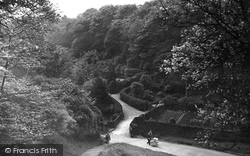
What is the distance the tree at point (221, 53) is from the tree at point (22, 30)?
404 centimetres

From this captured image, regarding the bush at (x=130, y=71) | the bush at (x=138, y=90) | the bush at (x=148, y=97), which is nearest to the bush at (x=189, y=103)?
the bush at (x=148, y=97)

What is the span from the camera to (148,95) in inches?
1305

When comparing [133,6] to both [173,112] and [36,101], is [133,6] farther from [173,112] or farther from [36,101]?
[36,101]

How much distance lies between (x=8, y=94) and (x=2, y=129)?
1092mm

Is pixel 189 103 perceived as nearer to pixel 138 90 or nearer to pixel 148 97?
pixel 148 97

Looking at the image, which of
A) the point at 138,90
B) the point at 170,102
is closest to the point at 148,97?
the point at 138,90

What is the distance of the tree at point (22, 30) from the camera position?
7.01 metres

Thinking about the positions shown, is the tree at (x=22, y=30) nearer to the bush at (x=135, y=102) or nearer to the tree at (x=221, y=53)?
the tree at (x=221, y=53)

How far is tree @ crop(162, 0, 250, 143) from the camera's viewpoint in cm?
441

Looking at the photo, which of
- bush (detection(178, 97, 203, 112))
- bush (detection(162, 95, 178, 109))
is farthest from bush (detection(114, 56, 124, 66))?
bush (detection(178, 97, 203, 112))

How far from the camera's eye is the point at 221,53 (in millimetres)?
4695

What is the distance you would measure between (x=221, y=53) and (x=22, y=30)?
6.27 meters

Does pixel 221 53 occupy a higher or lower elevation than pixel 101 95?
higher

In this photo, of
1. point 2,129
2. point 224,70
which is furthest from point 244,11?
point 2,129
